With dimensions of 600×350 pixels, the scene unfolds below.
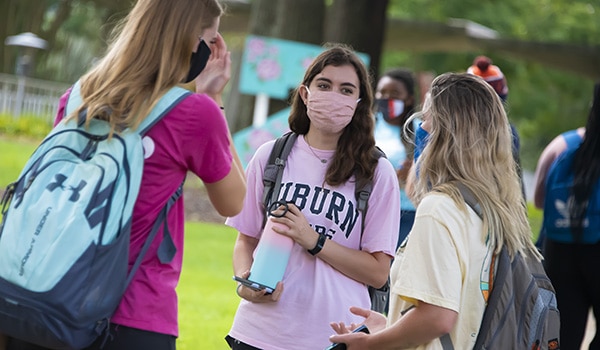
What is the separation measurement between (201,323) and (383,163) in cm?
478

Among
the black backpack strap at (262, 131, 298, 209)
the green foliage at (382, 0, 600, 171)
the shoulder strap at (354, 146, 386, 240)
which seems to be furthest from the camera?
the green foliage at (382, 0, 600, 171)

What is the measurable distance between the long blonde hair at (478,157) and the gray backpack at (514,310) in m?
0.05

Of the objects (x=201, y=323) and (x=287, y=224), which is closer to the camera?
(x=287, y=224)

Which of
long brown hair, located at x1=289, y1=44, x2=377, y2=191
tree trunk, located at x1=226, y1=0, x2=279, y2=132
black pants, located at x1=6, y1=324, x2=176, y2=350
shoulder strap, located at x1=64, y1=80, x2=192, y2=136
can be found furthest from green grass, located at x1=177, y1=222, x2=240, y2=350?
shoulder strap, located at x1=64, y1=80, x2=192, y2=136

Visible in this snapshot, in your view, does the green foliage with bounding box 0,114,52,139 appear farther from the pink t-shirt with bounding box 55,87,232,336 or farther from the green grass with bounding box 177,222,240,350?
the pink t-shirt with bounding box 55,87,232,336

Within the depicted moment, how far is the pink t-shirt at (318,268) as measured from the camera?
4164 millimetres

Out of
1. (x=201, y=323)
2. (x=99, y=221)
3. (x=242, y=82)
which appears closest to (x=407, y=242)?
(x=99, y=221)

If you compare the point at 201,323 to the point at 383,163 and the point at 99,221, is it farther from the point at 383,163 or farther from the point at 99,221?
the point at 99,221

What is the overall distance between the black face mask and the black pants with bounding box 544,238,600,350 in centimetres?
350

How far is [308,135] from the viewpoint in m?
4.52

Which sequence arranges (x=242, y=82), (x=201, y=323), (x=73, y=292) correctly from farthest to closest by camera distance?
(x=242, y=82) → (x=201, y=323) → (x=73, y=292)

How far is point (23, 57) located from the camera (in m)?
29.0

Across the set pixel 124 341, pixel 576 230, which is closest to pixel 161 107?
pixel 124 341

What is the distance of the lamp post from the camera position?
2716 cm
